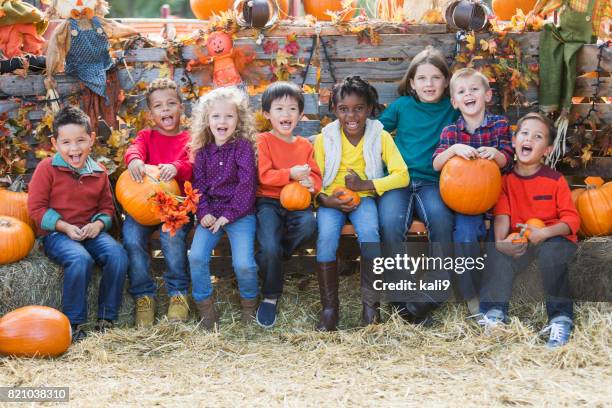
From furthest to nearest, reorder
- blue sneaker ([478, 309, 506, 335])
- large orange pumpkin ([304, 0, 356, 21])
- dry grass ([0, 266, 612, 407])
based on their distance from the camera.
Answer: large orange pumpkin ([304, 0, 356, 21]) < blue sneaker ([478, 309, 506, 335]) < dry grass ([0, 266, 612, 407])

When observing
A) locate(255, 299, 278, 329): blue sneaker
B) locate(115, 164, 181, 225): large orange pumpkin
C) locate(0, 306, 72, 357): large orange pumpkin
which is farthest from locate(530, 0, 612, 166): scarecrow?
locate(0, 306, 72, 357): large orange pumpkin

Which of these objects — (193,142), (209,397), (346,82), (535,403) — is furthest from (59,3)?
(535,403)

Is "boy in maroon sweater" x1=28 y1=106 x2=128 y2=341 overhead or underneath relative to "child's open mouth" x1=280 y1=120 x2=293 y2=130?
underneath

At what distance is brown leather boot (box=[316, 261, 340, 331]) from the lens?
427 cm

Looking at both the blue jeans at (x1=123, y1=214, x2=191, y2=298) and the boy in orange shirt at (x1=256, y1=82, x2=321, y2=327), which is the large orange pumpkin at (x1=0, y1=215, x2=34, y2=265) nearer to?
the blue jeans at (x1=123, y1=214, x2=191, y2=298)

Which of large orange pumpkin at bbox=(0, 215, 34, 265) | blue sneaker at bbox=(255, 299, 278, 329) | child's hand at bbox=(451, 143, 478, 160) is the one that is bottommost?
blue sneaker at bbox=(255, 299, 278, 329)

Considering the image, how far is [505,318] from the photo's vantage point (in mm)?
4184

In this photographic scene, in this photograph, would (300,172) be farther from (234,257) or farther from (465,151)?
(465,151)

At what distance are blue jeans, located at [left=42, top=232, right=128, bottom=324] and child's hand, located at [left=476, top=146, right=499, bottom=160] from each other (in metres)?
2.14

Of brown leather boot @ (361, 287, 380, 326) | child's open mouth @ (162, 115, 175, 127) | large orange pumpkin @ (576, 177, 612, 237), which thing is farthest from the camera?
child's open mouth @ (162, 115, 175, 127)

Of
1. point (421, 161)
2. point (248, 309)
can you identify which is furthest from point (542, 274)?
point (248, 309)

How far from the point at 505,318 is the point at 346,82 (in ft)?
5.47

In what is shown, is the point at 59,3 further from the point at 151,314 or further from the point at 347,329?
the point at 347,329

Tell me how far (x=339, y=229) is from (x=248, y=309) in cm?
71
